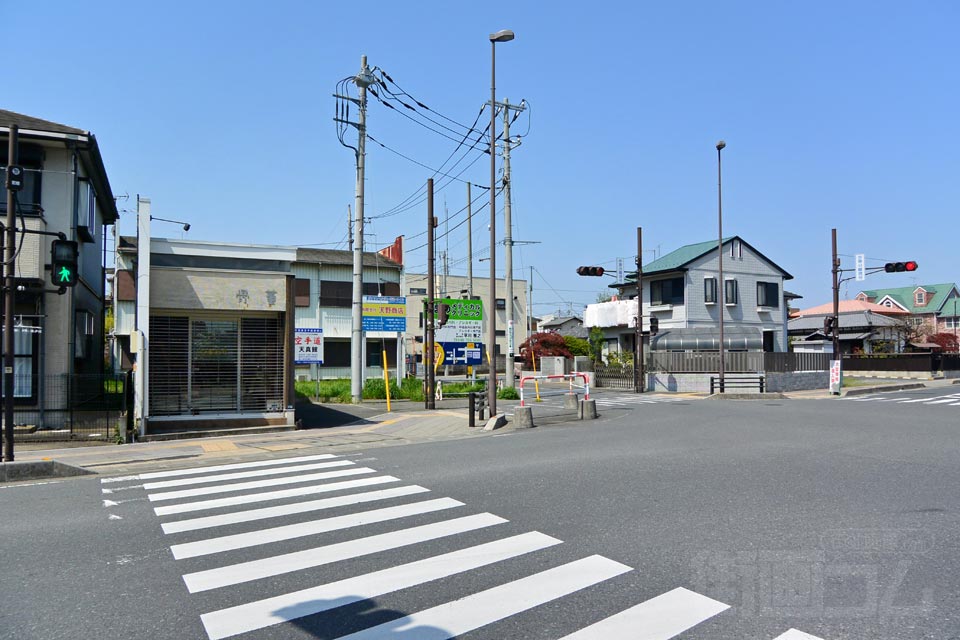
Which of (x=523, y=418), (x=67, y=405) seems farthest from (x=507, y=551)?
(x=67, y=405)

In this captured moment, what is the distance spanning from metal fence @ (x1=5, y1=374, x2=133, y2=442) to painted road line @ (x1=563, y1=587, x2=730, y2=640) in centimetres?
1405

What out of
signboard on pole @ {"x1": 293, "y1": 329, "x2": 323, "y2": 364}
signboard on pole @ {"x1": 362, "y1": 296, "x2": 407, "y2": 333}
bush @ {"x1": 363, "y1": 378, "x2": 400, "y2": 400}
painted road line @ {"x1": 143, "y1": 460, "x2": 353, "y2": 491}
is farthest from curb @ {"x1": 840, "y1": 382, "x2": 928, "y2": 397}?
painted road line @ {"x1": 143, "y1": 460, "x2": 353, "y2": 491}

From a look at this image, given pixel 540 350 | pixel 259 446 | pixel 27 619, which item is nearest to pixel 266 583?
pixel 27 619

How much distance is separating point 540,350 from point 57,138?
41800 millimetres

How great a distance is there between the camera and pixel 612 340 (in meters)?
49.7

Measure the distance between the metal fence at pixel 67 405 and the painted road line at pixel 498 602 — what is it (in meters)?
13.1

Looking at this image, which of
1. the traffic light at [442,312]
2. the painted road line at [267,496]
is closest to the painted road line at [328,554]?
the painted road line at [267,496]

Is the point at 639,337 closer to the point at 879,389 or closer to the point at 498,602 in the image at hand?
the point at 879,389

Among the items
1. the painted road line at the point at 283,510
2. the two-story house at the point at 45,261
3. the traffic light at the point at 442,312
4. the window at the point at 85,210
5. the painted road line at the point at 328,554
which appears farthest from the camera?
the traffic light at the point at 442,312

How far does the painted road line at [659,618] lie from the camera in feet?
14.7

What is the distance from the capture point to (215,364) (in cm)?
1778

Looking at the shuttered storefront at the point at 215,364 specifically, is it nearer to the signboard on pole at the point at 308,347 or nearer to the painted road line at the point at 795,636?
the signboard on pole at the point at 308,347

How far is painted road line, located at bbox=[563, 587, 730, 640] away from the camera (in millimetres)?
4492

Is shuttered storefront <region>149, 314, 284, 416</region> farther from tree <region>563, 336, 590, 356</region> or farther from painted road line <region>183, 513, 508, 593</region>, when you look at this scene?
tree <region>563, 336, 590, 356</region>
